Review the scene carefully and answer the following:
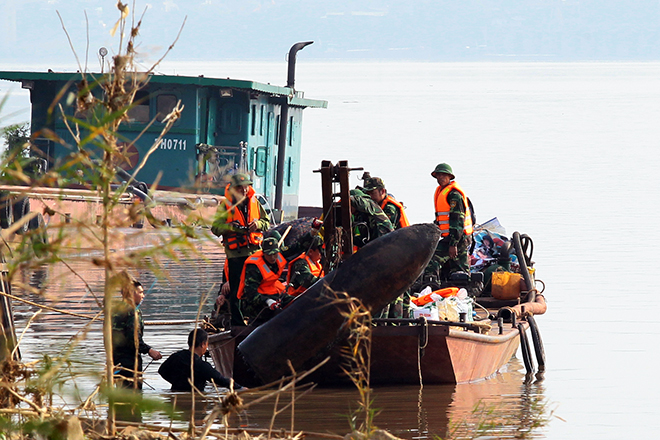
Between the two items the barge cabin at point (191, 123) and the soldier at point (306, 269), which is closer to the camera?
the soldier at point (306, 269)

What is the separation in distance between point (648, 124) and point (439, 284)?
108 metres

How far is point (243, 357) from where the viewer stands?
8727 mm

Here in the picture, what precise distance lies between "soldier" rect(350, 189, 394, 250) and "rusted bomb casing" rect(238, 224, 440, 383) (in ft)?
4.08

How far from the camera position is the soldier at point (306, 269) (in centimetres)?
972

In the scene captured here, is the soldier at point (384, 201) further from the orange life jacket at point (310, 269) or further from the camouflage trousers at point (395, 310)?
the orange life jacket at point (310, 269)

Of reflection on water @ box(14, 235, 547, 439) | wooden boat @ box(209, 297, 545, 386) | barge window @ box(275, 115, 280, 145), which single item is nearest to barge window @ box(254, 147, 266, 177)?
barge window @ box(275, 115, 280, 145)

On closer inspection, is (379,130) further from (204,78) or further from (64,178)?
(64,178)

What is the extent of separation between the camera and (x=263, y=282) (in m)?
9.69

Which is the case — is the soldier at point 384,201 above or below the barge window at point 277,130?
below

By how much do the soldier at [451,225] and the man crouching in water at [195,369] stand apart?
3.46 metres

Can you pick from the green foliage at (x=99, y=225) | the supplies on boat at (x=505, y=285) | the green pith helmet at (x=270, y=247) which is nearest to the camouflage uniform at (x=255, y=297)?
the green pith helmet at (x=270, y=247)

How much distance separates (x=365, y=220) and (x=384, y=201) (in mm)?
1241

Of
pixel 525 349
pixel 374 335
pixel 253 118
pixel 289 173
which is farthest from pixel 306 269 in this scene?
pixel 289 173

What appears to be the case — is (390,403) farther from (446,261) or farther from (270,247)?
(446,261)
